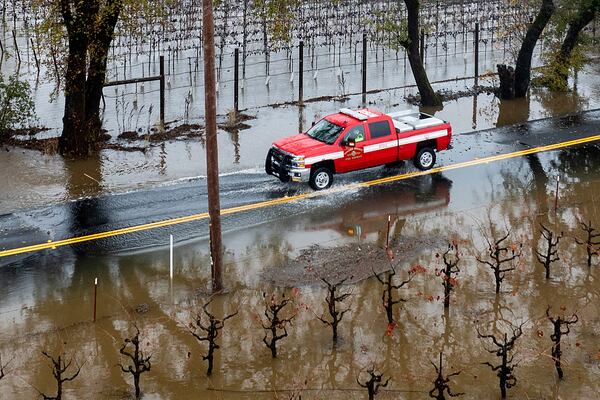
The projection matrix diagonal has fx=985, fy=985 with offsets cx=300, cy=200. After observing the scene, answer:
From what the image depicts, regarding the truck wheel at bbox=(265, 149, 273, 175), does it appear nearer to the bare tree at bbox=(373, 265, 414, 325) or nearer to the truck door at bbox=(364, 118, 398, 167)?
the truck door at bbox=(364, 118, 398, 167)

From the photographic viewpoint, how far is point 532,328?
18.1 m

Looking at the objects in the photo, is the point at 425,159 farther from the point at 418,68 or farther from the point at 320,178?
the point at 418,68

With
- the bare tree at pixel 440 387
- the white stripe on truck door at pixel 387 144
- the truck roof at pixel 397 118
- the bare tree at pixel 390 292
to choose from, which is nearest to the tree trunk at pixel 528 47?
the truck roof at pixel 397 118

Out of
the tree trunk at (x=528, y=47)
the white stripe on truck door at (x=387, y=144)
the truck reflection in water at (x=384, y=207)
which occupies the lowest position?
the truck reflection in water at (x=384, y=207)

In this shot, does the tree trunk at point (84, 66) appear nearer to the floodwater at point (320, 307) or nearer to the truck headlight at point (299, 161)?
the truck headlight at point (299, 161)

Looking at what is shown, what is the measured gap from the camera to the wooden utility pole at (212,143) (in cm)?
1769

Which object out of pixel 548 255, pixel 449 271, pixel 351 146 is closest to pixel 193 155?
pixel 351 146

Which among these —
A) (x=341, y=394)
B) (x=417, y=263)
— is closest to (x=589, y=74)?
(x=417, y=263)

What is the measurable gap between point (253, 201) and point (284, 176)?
1.11 meters

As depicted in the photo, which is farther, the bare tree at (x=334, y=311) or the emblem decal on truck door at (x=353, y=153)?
the emblem decal on truck door at (x=353, y=153)

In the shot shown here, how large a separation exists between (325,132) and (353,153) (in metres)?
1.00

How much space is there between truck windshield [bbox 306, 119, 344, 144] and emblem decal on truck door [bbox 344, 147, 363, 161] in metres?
0.48

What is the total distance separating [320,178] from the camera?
24984 mm

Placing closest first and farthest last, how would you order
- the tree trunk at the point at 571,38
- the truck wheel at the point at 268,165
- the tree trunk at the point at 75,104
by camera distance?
the truck wheel at the point at 268,165
the tree trunk at the point at 75,104
the tree trunk at the point at 571,38
